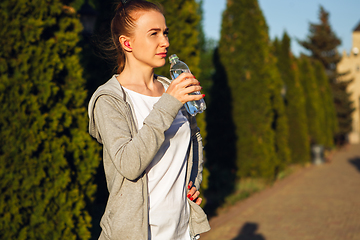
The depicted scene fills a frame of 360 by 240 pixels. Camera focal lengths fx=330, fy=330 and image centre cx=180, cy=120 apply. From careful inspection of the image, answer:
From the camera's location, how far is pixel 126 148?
1383mm

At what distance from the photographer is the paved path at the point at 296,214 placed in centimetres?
579

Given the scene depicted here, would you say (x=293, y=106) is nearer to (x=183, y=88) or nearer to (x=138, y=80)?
(x=138, y=80)

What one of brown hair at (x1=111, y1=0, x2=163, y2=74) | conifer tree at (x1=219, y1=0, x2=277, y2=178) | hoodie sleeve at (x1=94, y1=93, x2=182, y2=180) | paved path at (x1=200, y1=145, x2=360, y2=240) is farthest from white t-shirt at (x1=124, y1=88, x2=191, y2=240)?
conifer tree at (x1=219, y1=0, x2=277, y2=178)

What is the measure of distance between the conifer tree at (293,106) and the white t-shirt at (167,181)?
1360cm

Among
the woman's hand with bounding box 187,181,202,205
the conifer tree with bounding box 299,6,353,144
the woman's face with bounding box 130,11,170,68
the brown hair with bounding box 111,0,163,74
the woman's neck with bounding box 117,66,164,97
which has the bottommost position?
the woman's hand with bounding box 187,181,202,205

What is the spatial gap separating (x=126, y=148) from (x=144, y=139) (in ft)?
0.30

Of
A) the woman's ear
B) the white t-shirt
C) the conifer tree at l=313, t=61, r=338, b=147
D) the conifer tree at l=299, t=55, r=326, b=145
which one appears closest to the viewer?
the white t-shirt

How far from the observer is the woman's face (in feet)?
5.29

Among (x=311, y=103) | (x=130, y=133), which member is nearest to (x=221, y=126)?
(x=130, y=133)

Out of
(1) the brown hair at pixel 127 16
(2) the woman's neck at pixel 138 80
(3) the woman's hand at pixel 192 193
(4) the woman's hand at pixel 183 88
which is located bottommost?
(3) the woman's hand at pixel 192 193

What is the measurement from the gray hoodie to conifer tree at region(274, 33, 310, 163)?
1383cm

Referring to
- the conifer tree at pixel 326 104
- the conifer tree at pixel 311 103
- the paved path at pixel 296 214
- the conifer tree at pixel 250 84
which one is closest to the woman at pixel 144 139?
the paved path at pixel 296 214

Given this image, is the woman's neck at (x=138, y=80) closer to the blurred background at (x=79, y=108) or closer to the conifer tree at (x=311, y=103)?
the blurred background at (x=79, y=108)

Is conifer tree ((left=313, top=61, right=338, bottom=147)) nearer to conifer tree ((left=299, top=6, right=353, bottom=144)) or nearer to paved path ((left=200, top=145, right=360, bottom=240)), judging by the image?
conifer tree ((left=299, top=6, right=353, bottom=144))
